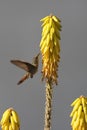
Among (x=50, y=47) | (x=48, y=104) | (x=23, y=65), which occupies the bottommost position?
(x=48, y=104)

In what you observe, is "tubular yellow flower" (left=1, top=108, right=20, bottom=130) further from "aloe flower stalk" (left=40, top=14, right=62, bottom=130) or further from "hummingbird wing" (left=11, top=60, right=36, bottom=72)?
"aloe flower stalk" (left=40, top=14, right=62, bottom=130)

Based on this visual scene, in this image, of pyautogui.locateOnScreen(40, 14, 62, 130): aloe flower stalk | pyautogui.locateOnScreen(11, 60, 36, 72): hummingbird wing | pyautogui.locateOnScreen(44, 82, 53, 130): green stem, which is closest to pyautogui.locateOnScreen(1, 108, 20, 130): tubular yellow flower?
pyautogui.locateOnScreen(44, 82, 53, 130): green stem

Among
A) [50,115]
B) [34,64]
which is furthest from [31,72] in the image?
[50,115]

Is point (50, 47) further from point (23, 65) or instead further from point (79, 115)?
point (79, 115)

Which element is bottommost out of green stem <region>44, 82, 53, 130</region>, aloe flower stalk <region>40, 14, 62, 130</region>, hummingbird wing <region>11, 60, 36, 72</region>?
green stem <region>44, 82, 53, 130</region>

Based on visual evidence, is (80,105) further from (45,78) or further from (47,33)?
(47,33)

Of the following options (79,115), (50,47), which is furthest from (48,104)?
(50,47)
